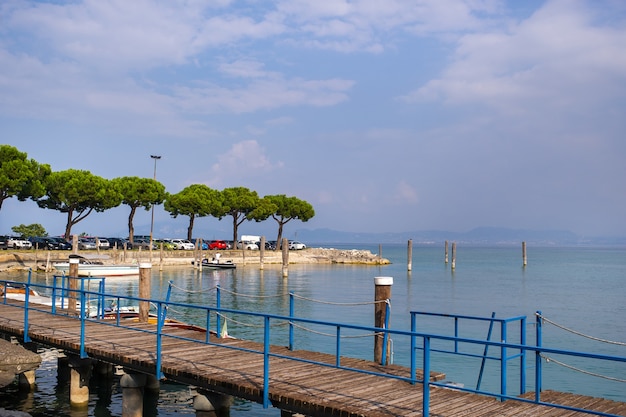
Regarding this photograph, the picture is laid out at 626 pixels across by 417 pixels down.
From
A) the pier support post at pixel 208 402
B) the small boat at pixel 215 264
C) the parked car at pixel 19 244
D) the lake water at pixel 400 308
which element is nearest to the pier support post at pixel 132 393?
the pier support post at pixel 208 402

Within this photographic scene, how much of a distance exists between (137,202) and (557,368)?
73.0 m

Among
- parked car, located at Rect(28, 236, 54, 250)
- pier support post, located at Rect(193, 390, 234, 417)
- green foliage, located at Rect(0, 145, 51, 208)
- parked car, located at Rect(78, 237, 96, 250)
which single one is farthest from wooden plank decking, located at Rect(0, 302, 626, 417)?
parked car, located at Rect(78, 237, 96, 250)

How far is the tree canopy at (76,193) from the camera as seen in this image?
7625 cm

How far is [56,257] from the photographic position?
211ft

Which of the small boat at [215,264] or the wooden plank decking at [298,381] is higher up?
the wooden plank decking at [298,381]

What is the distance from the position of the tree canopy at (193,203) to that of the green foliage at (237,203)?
243cm

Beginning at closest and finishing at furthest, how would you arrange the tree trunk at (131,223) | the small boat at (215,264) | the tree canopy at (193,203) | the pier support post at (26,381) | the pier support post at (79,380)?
1. the pier support post at (79,380)
2. the pier support post at (26,381)
3. the small boat at (215,264)
4. the tree trunk at (131,223)
5. the tree canopy at (193,203)

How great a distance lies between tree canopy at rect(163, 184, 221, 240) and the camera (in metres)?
95.8

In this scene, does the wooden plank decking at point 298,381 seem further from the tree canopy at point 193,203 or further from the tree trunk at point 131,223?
the tree canopy at point 193,203

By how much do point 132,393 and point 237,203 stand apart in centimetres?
8988

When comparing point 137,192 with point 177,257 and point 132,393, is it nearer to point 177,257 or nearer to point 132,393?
Answer: point 177,257

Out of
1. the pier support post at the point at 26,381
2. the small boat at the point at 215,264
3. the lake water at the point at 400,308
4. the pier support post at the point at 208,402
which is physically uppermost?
the pier support post at the point at 208,402

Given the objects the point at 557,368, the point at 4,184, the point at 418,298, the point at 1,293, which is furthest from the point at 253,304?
the point at 4,184

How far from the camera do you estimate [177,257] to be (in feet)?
257
